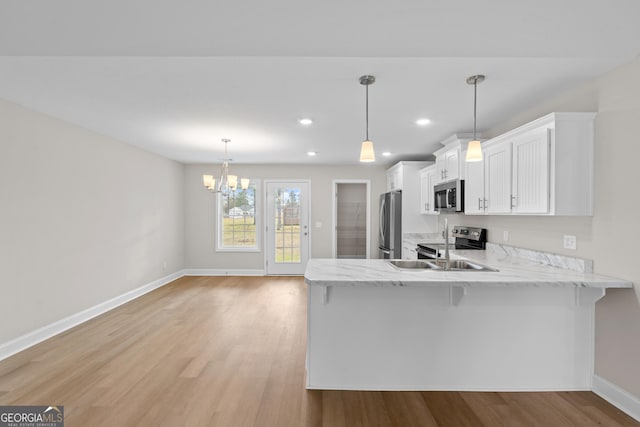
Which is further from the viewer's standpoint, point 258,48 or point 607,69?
point 607,69

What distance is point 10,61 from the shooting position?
227 cm

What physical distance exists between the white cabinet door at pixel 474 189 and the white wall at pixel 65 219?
4537mm

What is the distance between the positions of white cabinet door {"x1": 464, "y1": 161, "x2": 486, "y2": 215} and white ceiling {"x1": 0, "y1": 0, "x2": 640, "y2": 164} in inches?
20.5

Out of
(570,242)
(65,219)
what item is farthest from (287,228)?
(570,242)

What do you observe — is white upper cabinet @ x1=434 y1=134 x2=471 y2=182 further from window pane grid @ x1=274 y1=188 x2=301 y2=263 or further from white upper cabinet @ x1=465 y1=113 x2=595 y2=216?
window pane grid @ x1=274 y1=188 x2=301 y2=263

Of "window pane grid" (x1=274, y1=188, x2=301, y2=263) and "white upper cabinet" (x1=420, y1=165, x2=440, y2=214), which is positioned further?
"window pane grid" (x1=274, y1=188, x2=301, y2=263)

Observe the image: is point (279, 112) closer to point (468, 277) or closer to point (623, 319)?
point (468, 277)

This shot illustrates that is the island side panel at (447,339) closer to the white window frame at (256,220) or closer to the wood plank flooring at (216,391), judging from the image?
the wood plank flooring at (216,391)

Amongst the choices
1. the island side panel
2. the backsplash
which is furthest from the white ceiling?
the island side panel

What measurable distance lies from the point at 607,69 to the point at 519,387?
2.38 metres

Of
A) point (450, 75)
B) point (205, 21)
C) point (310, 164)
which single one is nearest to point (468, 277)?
point (450, 75)

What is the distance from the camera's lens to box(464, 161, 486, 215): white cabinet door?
11.5ft

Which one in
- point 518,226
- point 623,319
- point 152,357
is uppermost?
point 518,226

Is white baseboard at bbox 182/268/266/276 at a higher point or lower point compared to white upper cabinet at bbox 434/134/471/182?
lower
